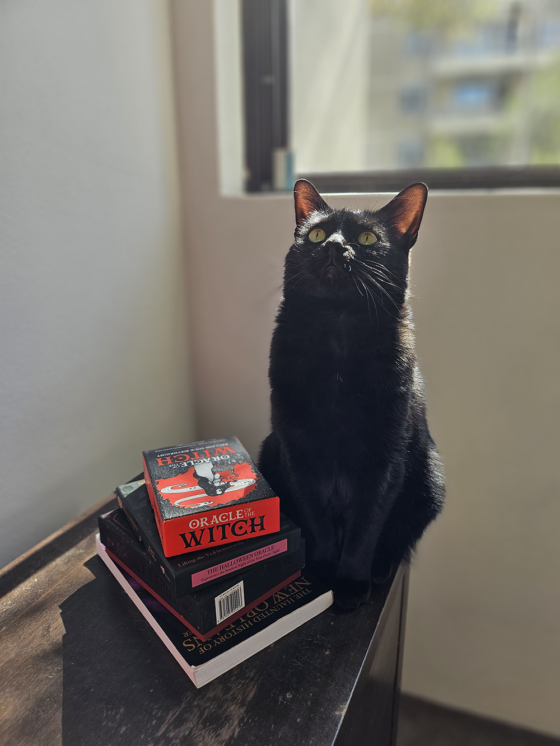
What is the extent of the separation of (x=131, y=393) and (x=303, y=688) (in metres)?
0.70

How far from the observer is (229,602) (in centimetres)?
57

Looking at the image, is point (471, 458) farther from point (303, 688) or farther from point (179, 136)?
point (179, 136)

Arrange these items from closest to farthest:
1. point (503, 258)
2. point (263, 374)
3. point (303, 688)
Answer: point (303, 688), point (503, 258), point (263, 374)

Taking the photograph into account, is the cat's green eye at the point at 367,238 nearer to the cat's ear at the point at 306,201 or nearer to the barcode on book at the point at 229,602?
the cat's ear at the point at 306,201

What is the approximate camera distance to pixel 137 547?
64 cm

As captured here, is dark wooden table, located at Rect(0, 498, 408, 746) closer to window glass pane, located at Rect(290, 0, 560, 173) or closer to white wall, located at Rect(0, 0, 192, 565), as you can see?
white wall, located at Rect(0, 0, 192, 565)

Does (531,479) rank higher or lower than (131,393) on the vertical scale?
lower

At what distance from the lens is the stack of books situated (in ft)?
1.82

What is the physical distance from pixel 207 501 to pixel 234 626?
16 cm

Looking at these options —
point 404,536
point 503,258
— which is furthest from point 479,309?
point 404,536

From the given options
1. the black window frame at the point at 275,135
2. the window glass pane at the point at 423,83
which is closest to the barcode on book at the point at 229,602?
the black window frame at the point at 275,135

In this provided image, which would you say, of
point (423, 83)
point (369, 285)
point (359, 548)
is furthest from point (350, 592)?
point (423, 83)

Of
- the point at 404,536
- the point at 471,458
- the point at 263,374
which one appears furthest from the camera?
the point at 263,374

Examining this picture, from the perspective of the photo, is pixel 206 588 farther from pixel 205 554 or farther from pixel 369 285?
pixel 369 285
